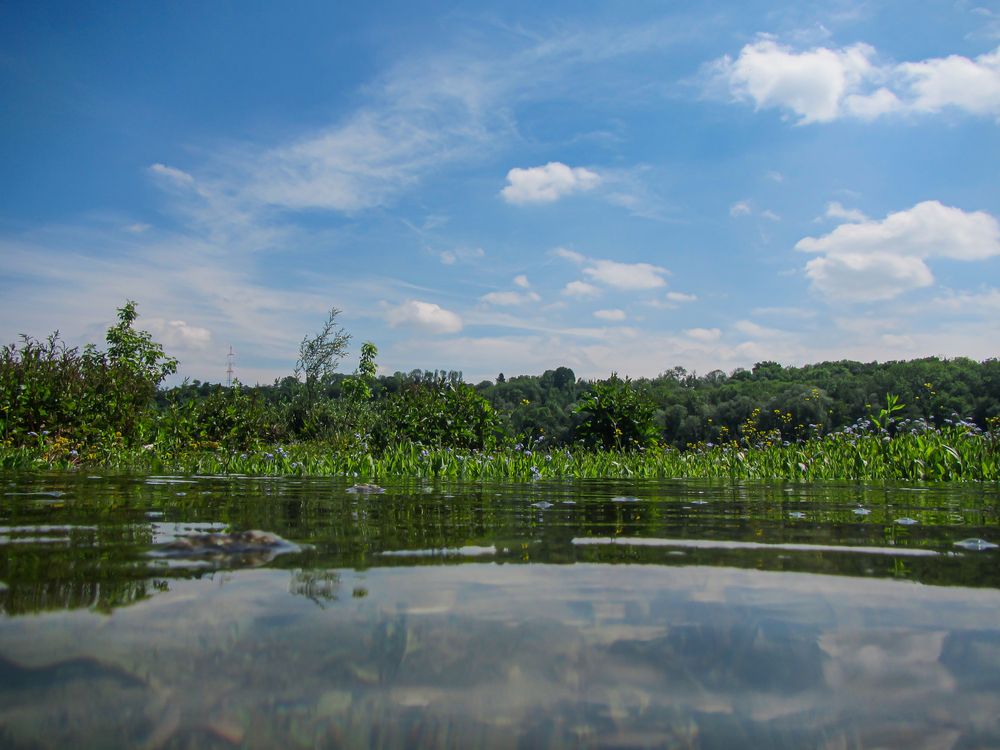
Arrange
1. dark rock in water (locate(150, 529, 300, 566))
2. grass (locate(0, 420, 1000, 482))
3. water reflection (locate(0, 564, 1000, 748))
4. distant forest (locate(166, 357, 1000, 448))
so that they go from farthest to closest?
distant forest (locate(166, 357, 1000, 448)) → grass (locate(0, 420, 1000, 482)) → dark rock in water (locate(150, 529, 300, 566)) → water reflection (locate(0, 564, 1000, 748))

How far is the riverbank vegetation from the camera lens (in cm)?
962

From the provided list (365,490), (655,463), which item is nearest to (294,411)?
(655,463)

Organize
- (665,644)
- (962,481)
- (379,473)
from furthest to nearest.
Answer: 1. (379,473)
2. (962,481)
3. (665,644)

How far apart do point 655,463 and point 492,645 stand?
10166 mm

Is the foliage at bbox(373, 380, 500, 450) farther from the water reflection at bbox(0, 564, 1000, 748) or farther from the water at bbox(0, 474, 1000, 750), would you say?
the water reflection at bbox(0, 564, 1000, 748)

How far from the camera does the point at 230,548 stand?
2.03m

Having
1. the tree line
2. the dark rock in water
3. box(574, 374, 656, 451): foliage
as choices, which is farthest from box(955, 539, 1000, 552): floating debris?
box(574, 374, 656, 451): foliage

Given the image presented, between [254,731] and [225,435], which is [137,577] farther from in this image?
[225,435]

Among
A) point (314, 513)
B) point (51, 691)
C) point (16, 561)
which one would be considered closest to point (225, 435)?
point (314, 513)

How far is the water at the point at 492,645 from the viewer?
0.77m

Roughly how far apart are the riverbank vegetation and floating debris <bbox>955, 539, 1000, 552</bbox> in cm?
644

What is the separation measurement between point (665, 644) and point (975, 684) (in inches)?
16.4

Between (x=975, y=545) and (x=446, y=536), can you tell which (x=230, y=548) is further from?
(x=975, y=545)

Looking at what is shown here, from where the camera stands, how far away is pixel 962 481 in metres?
8.01
